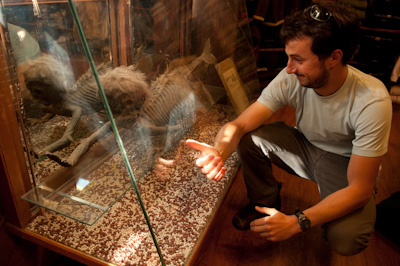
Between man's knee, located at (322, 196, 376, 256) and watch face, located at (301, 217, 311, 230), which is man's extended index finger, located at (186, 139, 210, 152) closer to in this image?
watch face, located at (301, 217, 311, 230)

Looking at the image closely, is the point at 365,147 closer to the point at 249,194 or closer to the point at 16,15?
the point at 249,194

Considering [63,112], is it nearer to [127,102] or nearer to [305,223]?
[127,102]

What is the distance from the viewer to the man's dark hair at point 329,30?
1380mm

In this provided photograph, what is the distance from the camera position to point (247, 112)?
5.94 feet

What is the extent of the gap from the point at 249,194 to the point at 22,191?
1.23 meters

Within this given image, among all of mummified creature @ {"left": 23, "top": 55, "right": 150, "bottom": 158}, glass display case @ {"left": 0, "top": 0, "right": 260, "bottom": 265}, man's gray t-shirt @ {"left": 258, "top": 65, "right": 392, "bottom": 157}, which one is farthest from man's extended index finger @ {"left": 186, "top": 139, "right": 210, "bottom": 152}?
man's gray t-shirt @ {"left": 258, "top": 65, "right": 392, "bottom": 157}

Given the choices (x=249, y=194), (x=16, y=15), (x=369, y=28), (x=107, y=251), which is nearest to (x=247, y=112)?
(x=249, y=194)

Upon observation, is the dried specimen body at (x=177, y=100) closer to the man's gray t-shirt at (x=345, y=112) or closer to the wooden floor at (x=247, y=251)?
the man's gray t-shirt at (x=345, y=112)

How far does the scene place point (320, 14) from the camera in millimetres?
1395

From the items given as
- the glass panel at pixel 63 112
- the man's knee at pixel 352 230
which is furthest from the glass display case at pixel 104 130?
the man's knee at pixel 352 230

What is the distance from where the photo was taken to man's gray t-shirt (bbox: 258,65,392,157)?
1386 millimetres

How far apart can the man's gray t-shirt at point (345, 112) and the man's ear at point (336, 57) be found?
0.12 metres

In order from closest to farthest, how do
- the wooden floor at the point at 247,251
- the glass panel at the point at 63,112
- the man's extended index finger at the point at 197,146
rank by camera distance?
the glass panel at the point at 63,112, the man's extended index finger at the point at 197,146, the wooden floor at the point at 247,251

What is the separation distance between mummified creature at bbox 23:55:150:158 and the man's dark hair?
83 cm
